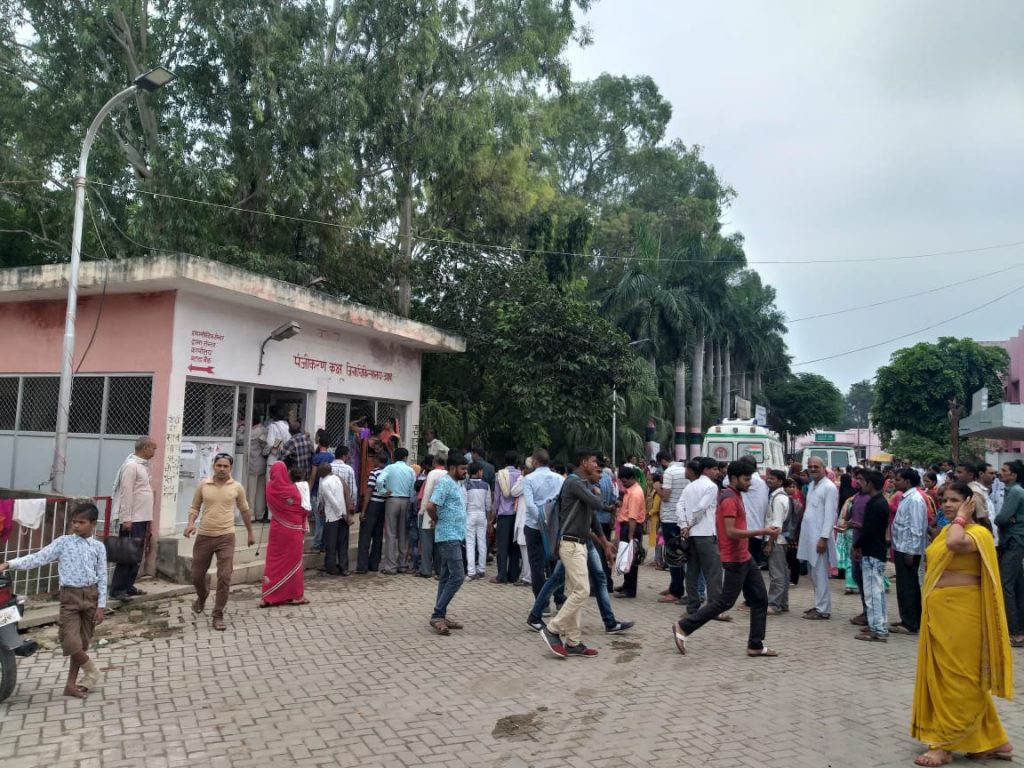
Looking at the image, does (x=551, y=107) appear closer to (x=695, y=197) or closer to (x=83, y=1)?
(x=83, y=1)

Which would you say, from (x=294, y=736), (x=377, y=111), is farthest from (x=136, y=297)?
(x=377, y=111)

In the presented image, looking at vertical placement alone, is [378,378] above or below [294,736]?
above

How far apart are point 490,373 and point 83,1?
12.0 meters

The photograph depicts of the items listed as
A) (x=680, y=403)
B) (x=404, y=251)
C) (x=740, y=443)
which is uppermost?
(x=404, y=251)

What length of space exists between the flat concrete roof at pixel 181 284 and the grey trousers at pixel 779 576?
7086 millimetres

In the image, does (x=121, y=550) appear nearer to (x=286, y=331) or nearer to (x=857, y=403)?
(x=286, y=331)

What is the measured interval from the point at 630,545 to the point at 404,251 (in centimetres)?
1322

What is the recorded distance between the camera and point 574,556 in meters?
6.29

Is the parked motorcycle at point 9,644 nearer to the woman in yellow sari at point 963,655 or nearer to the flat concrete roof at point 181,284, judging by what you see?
the flat concrete roof at point 181,284

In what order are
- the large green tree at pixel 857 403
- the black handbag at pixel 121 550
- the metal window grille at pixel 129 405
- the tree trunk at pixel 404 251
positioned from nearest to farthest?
the black handbag at pixel 121 550, the metal window grille at pixel 129 405, the tree trunk at pixel 404 251, the large green tree at pixel 857 403

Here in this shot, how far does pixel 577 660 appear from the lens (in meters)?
6.17

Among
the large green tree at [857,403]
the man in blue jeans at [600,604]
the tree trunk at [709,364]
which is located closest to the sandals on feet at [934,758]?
the man in blue jeans at [600,604]

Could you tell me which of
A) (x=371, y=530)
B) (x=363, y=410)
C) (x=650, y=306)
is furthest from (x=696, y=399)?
(x=371, y=530)

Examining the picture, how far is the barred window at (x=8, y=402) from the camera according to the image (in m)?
10.7
